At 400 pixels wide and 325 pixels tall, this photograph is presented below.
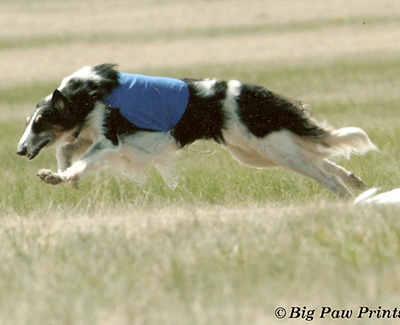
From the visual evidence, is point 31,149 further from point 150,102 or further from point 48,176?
point 150,102

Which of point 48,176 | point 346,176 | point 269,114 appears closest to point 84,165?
point 48,176

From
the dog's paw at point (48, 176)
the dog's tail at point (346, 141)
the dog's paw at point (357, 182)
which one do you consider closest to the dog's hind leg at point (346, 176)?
the dog's paw at point (357, 182)

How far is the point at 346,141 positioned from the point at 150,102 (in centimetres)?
179

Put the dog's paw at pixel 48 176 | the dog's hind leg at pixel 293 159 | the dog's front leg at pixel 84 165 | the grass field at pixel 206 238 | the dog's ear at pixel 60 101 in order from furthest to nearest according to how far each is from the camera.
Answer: the dog's hind leg at pixel 293 159, the dog's ear at pixel 60 101, the dog's front leg at pixel 84 165, the dog's paw at pixel 48 176, the grass field at pixel 206 238

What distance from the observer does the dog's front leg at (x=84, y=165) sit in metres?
8.26

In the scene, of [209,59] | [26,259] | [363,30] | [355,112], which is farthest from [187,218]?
[363,30]

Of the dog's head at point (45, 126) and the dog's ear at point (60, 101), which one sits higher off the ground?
the dog's ear at point (60, 101)

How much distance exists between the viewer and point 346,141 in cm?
916

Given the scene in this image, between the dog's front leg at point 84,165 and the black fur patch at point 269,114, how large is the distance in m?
1.17

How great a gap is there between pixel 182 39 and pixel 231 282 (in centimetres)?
2675

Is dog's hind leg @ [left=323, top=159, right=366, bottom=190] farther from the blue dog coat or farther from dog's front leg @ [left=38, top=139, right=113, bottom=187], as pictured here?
dog's front leg @ [left=38, top=139, right=113, bottom=187]

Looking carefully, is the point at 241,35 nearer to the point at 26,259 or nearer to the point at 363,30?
the point at 363,30

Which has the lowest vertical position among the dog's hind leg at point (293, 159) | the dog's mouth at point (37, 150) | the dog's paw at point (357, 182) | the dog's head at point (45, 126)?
the dog's paw at point (357, 182)

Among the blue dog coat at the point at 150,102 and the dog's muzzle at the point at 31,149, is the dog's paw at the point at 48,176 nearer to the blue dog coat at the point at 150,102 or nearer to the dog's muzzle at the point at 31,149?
the dog's muzzle at the point at 31,149
